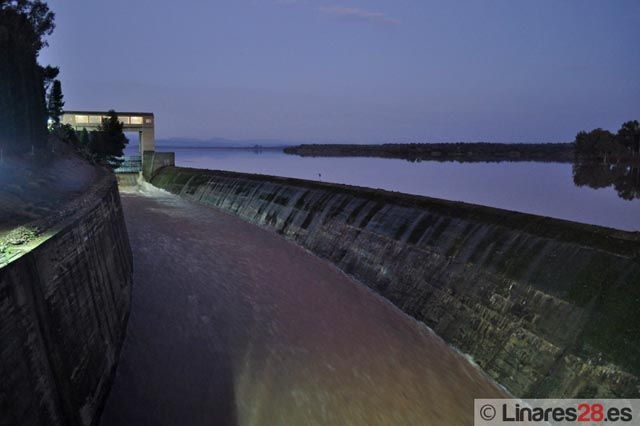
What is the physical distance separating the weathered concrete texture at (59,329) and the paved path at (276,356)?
1.37 m

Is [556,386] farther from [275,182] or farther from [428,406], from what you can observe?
[275,182]

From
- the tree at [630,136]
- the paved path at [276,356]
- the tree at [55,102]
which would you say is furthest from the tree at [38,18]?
the tree at [630,136]

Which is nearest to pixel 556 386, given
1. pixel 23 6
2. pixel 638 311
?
pixel 638 311

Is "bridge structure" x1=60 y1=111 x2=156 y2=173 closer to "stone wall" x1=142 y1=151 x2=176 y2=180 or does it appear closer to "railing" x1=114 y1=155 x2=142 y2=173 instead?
"railing" x1=114 y1=155 x2=142 y2=173

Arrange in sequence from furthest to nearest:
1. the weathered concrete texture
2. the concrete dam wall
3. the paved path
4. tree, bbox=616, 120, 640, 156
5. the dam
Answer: tree, bbox=616, 120, 640, 156, the paved path, the concrete dam wall, the dam, the weathered concrete texture

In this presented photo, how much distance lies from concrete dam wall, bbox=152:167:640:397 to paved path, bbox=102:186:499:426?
91cm

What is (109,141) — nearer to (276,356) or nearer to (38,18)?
(38,18)

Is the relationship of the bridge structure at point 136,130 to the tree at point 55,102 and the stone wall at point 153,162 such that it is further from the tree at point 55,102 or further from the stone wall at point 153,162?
the tree at point 55,102

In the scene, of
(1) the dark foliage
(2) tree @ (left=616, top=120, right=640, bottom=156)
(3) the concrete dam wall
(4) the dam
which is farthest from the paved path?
(2) tree @ (left=616, top=120, right=640, bottom=156)

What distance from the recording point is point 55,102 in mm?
62500

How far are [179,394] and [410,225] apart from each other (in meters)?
12.0

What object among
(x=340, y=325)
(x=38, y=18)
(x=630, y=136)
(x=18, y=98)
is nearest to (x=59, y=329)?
(x=340, y=325)

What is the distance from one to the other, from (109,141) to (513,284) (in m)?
61.8

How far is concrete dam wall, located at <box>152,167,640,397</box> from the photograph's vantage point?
11.1 m
